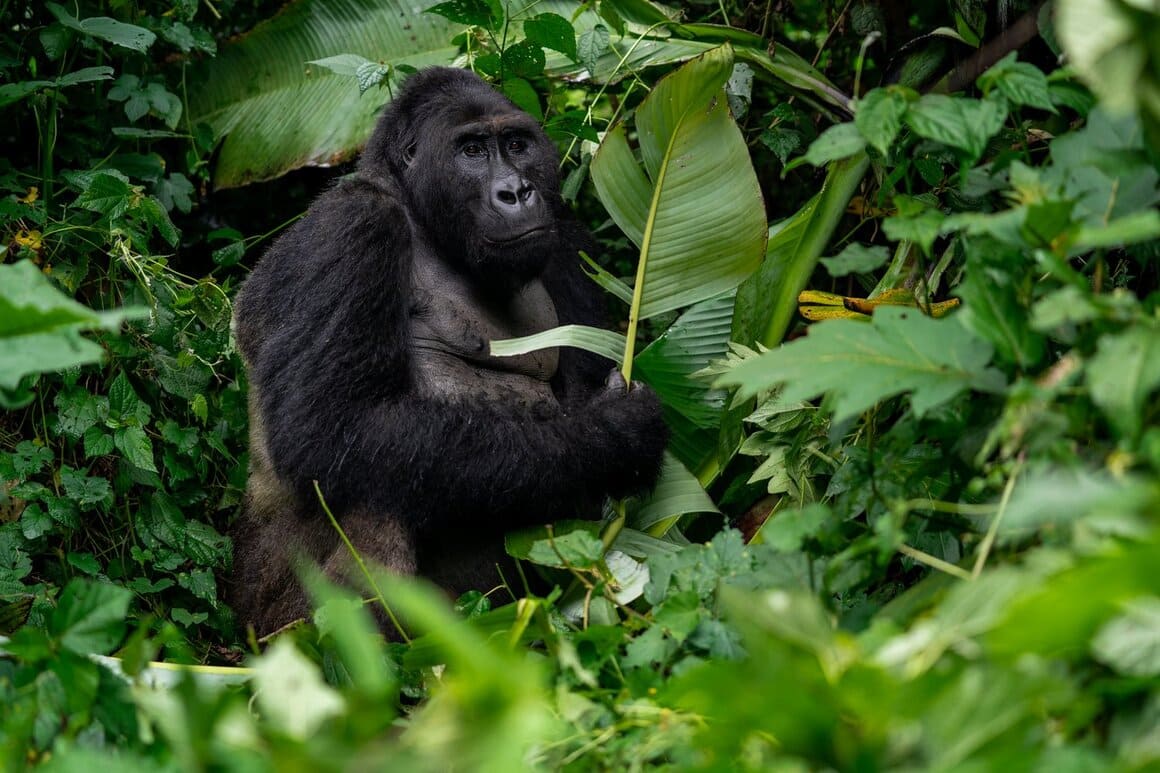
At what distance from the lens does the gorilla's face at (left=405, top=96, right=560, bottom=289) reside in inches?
141

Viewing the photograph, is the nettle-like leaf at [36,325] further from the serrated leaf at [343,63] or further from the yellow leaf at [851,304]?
the serrated leaf at [343,63]

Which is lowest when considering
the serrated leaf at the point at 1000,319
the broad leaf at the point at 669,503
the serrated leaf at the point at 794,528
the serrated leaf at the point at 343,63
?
the broad leaf at the point at 669,503

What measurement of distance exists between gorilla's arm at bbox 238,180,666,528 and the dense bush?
15cm

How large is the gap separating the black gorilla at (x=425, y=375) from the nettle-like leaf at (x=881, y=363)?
1.62 meters

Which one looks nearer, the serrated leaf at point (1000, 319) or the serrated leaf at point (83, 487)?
the serrated leaf at point (1000, 319)

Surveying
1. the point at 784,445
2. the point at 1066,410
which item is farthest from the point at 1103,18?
the point at 784,445

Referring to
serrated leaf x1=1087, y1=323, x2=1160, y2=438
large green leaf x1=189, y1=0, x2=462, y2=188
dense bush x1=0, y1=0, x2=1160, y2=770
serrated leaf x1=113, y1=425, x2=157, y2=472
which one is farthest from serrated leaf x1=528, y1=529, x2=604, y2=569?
large green leaf x1=189, y1=0, x2=462, y2=188

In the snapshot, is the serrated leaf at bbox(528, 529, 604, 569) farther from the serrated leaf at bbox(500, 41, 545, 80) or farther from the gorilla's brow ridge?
the serrated leaf at bbox(500, 41, 545, 80)

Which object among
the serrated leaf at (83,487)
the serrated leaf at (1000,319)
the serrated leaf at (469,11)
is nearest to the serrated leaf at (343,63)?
the serrated leaf at (469,11)

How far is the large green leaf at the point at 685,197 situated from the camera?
3609 mm

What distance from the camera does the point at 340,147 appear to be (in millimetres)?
5062

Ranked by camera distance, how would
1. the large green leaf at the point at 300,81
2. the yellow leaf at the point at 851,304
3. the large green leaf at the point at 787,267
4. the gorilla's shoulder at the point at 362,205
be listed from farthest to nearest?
the large green leaf at the point at 300,81 → the large green leaf at the point at 787,267 → the gorilla's shoulder at the point at 362,205 → the yellow leaf at the point at 851,304

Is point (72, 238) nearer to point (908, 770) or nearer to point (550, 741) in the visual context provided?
point (550, 741)

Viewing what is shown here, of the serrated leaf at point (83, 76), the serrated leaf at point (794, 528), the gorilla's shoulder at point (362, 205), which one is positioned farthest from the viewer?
the serrated leaf at point (83, 76)
